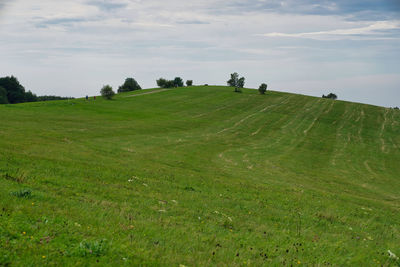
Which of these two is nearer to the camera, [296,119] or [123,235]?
[123,235]

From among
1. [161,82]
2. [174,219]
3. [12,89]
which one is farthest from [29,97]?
[174,219]

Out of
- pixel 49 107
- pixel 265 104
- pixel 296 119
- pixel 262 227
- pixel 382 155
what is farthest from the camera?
pixel 265 104

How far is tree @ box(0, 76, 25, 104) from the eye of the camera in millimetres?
135375

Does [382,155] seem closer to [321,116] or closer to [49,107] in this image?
[321,116]

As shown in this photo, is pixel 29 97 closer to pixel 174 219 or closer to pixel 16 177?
pixel 16 177

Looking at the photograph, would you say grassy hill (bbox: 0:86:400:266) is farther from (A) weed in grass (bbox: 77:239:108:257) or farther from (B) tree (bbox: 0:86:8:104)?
(B) tree (bbox: 0:86:8:104)

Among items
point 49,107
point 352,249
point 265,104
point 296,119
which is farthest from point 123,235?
point 265,104

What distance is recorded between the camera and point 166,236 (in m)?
8.98

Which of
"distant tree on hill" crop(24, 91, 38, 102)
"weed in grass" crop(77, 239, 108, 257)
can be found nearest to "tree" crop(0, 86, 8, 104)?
"distant tree on hill" crop(24, 91, 38, 102)

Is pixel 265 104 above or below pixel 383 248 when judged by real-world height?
above

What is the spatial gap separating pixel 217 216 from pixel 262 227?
71.8 inches

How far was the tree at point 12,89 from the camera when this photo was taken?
135375mm

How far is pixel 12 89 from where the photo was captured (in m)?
138

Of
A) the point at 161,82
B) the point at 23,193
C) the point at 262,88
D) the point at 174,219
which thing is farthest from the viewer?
the point at 161,82
